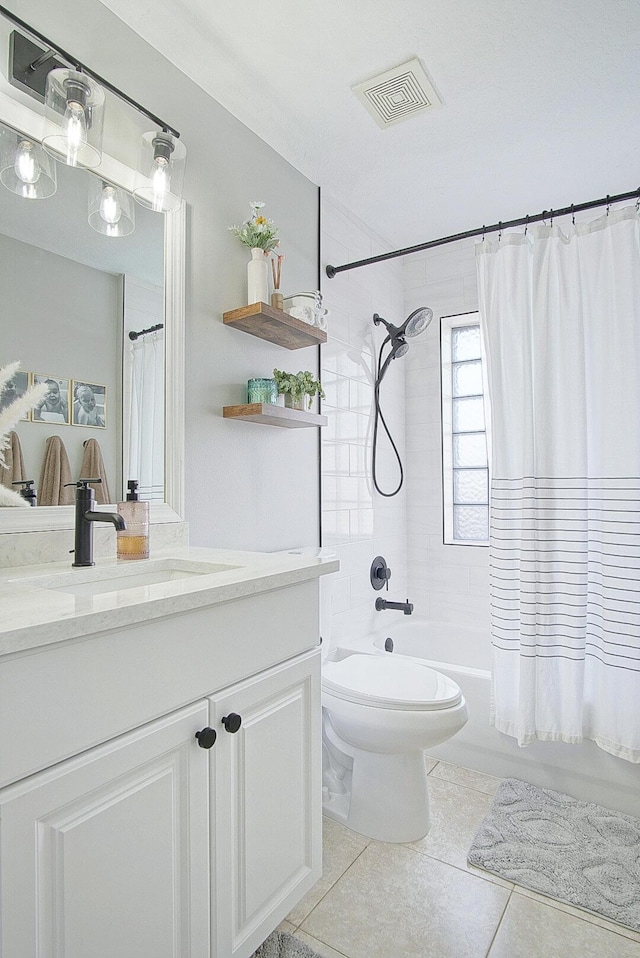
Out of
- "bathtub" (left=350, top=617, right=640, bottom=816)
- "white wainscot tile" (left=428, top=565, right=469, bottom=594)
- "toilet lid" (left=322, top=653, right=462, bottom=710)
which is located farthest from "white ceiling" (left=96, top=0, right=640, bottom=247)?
"bathtub" (left=350, top=617, right=640, bottom=816)

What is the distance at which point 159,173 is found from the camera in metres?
1.50

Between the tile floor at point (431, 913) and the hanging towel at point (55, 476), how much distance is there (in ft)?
4.03


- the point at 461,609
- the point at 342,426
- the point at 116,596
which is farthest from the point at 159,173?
the point at 461,609

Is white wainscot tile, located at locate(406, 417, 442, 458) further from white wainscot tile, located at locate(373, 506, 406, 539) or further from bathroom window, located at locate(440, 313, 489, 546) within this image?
white wainscot tile, located at locate(373, 506, 406, 539)

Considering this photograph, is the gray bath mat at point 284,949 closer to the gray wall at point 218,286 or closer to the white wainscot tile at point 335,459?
the gray wall at point 218,286

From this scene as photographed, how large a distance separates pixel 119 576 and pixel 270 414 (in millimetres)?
730

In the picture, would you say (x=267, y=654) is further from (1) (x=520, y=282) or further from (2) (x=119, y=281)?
(1) (x=520, y=282)

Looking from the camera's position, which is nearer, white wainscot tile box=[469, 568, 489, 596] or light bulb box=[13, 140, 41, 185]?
light bulb box=[13, 140, 41, 185]

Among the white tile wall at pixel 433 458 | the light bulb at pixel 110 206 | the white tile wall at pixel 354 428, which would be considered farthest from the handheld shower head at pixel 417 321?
the light bulb at pixel 110 206

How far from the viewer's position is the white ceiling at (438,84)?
150cm

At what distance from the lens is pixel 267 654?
3.73 ft

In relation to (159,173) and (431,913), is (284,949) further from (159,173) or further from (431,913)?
(159,173)

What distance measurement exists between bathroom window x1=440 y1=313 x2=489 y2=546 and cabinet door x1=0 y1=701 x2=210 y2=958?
227cm

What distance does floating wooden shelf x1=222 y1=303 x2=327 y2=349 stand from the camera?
5.73ft
